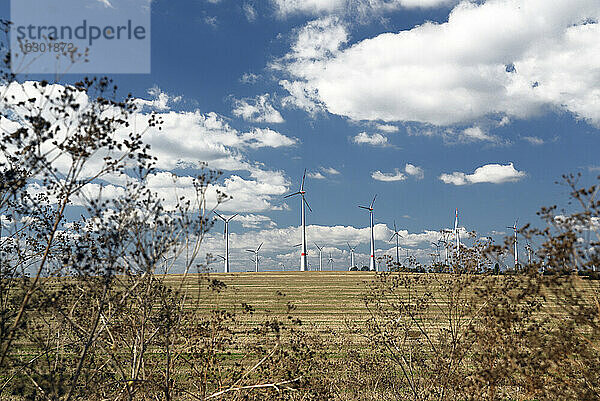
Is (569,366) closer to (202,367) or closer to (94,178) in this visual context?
(202,367)

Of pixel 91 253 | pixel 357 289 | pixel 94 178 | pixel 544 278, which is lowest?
pixel 357 289

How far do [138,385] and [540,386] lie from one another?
A: 23.4ft

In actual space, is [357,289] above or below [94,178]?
below

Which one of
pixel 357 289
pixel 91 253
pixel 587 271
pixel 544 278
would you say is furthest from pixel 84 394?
pixel 357 289

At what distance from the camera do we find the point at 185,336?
10469mm

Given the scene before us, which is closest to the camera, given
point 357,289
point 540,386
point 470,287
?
point 540,386

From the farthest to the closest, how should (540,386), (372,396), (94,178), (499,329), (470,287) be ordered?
(372,396) → (470,287) → (499,329) → (540,386) → (94,178)

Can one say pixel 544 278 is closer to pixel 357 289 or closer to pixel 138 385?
pixel 138 385

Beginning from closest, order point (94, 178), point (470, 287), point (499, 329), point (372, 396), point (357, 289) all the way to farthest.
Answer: point (94, 178), point (499, 329), point (470, 287), point (372, 396), point (357, 289)

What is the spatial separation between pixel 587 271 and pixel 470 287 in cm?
340

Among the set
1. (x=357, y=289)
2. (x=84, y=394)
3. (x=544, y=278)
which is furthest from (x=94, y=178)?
(x=357, y=289)

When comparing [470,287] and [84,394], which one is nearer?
[84,394]

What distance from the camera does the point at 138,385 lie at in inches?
337

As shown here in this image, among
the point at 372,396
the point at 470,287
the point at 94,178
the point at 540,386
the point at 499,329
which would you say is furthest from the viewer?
the point at 372,396
